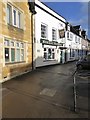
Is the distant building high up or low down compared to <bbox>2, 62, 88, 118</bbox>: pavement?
up

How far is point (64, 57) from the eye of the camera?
97.8 ft

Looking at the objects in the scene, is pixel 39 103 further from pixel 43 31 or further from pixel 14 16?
pixel 43 31

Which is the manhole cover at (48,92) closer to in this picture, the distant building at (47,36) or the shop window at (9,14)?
the shop window at (9,14)

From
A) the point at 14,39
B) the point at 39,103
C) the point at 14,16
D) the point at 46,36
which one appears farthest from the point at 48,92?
the point at 46,36

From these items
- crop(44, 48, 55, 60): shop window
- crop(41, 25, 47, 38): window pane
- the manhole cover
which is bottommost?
the manhole cover

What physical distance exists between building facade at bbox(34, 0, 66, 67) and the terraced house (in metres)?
2.57

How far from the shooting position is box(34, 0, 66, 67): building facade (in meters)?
19.9

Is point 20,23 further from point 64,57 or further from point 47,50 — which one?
point 64,57

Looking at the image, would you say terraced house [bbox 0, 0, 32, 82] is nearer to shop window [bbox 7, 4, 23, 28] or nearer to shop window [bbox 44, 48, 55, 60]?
shop window [bbox 7, 4, 23, 28]

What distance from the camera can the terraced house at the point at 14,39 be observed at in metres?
11.9

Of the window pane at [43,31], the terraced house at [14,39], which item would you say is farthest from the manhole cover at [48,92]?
the window pane at [43,31]

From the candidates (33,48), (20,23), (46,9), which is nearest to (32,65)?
(33,48)

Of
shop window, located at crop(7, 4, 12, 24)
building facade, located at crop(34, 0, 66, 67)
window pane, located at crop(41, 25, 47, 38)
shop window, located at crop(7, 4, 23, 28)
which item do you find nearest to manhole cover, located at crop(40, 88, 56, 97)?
shop window, located at crop(7, 4, 23, 28)

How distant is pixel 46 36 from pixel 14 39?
30.8 ft
